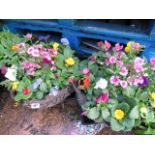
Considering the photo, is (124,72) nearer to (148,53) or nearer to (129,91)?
(129,91)

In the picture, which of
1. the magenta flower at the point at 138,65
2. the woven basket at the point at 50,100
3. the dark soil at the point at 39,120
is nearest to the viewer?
the magenta flower at the point at 138,65

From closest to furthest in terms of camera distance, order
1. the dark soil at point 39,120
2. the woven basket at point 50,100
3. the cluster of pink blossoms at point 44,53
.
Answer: the cluster of pink blossoms at point 44,53, the woven basket at point 50,100, the dark soil at point 39,120

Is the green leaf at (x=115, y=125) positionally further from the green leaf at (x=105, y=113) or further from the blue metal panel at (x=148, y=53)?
the blue metal panel at (x=148, y=53)

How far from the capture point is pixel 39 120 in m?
2.11

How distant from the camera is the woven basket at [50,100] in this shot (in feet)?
6.29

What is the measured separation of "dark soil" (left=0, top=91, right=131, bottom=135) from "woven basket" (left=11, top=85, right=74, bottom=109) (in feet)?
0.46

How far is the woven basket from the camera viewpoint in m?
1.92

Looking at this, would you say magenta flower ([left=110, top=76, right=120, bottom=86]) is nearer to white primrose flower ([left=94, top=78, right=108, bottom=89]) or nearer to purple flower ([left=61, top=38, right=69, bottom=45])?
white primrose flower ([left=94, top=78, right=108, bottom=89])

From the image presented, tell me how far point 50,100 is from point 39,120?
0.23m

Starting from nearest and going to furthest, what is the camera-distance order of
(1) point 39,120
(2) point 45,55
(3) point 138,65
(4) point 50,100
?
(3) point 138,65, (2) point 45,55, (4) point 50,100, (1) point 39,120

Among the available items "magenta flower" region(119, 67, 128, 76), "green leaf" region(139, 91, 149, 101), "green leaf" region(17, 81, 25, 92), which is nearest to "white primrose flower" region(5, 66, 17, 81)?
"green leaf" region(17, 81, 25, 92)

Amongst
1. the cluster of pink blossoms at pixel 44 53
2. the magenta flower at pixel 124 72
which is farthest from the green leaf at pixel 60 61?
the magenta flower at pixel 124 72

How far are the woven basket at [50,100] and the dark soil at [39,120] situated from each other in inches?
5.5

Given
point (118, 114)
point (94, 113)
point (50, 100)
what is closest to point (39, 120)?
point (50, 100)
